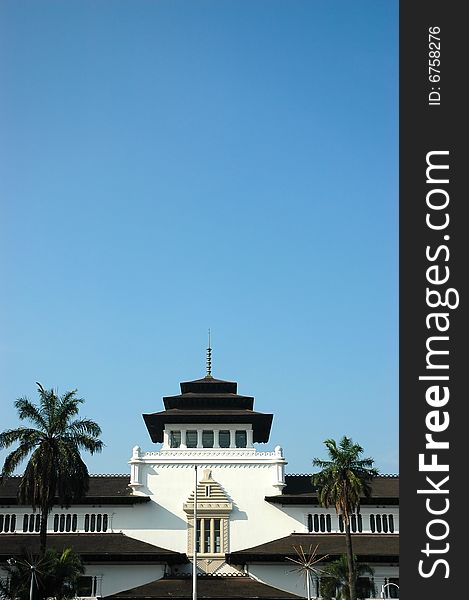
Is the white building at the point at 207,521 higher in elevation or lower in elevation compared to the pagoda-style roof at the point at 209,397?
lower

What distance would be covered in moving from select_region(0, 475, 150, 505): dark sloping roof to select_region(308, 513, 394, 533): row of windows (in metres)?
13.0

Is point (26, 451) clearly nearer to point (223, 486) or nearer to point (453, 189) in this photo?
point (223, 486)

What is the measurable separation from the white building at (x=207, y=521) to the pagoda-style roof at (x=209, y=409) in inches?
6.5

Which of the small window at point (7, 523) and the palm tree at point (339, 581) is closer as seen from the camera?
the palm tree at point (339, 581)

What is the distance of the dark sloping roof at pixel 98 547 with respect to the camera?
64.4 metres

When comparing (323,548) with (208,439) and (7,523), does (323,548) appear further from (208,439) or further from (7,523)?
→ (7,523)

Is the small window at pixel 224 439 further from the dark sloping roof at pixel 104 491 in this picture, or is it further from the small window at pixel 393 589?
the small window at pixel 393 589

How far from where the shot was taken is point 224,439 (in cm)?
7412

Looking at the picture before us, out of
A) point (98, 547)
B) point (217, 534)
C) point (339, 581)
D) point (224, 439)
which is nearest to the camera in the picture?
point (339, 581)

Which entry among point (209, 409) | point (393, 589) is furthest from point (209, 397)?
point (393, 589)

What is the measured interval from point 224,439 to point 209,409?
3.22 m

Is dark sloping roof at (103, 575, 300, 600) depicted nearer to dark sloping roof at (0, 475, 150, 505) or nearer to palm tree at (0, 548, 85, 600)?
dark sloping roof at (0, 475, 150, 505)

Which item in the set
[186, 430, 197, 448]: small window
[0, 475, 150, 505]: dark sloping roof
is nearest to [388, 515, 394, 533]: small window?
[186, 430, 197, 448]: small window

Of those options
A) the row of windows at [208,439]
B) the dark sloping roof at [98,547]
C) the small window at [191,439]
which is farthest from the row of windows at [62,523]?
the small window at [191,439]
